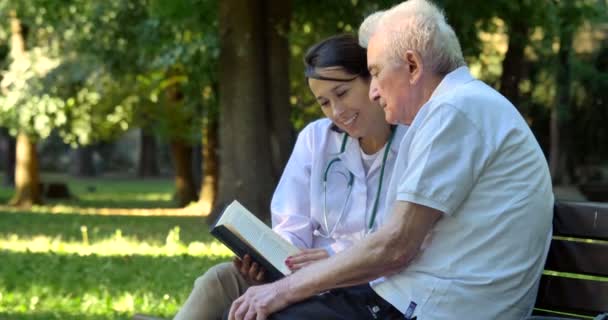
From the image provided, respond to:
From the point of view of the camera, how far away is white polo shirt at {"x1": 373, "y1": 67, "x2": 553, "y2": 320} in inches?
137

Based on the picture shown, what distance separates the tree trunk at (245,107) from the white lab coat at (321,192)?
43.3 feet

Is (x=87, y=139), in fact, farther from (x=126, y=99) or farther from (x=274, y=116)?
(x=274, y=116)

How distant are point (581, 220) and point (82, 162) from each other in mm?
64143

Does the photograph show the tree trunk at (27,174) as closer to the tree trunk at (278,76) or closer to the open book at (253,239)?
the tree trunk at (278,76)

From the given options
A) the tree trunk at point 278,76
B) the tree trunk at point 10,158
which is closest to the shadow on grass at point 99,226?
the tree trunk at point 278,76

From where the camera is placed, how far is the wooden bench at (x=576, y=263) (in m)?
3.95

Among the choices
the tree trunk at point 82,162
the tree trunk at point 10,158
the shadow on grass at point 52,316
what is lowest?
the tree trunk at point 82,162

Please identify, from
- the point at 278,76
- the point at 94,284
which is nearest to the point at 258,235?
the point at 94,284

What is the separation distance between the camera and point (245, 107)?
18172 mm

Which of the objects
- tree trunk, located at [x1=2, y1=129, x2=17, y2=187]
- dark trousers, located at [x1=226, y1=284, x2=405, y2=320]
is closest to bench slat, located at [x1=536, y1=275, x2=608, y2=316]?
dark trousers, located at [x1=226, y1=284, x2=405, y2=320]

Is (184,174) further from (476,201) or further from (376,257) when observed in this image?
(476,201)

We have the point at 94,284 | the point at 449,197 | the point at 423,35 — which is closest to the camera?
the point at 449,197

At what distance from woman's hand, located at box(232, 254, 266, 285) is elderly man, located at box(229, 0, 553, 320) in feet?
2.14

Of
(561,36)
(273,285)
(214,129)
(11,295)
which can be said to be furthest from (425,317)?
(214,129)
